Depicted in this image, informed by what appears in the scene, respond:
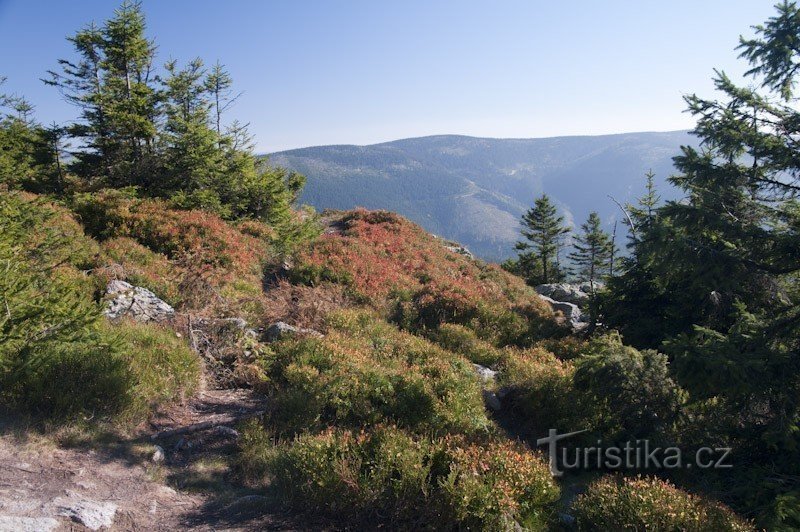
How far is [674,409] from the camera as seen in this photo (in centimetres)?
686

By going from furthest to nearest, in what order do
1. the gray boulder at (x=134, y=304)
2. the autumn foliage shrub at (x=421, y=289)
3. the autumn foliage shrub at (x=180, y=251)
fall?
the autumn foliage shrub at (x=421, y=289) < the autumn foliage shrub at (x=180, y=251) < the gray boulder at (x=134, y=304)

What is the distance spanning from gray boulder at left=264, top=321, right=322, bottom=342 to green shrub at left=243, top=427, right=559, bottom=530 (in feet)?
12.9

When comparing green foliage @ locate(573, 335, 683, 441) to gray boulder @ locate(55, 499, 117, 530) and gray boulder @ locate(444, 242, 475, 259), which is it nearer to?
gray boulder @ locate(55, 499, 117, 530)

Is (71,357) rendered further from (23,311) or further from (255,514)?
(255,514)

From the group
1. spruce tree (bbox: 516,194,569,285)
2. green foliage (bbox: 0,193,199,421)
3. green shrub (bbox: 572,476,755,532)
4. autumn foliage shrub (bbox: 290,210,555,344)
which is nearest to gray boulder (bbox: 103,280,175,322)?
green foliage (bbox: 0,193,199,421)

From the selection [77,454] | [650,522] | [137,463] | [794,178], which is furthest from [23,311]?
[794,178]

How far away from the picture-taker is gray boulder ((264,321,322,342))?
9.32m

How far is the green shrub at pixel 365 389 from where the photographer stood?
643 cm

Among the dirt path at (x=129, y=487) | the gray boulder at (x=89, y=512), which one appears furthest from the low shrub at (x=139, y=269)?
the gray boulder at (x=89, y=512)

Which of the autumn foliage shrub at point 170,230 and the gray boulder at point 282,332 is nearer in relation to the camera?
the gray boulder at point 282,332

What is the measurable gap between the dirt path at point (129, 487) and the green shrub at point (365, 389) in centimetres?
120

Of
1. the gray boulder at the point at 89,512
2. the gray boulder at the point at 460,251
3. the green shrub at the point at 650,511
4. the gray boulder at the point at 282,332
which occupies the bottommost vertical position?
the green shrub at the point at 650,511

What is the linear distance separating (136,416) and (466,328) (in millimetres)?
8429

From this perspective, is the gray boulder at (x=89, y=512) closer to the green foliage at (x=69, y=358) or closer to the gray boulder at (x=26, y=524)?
the gray boulder at (x=26, y=524)
